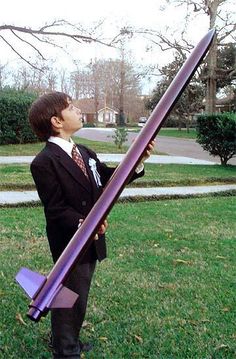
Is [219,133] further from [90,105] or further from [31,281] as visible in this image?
[90,105]

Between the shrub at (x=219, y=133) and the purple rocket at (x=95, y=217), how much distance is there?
42.5 feet

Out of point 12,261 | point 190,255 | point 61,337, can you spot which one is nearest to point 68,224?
point 61,337

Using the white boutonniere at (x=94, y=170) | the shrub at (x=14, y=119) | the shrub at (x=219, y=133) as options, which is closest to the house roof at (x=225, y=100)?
the shrub at (x=14, y=119)

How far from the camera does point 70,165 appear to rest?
7.81 feet

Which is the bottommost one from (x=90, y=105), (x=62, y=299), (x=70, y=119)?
(x=62, y=299)

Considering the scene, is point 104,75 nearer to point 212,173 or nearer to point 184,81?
point 212,173

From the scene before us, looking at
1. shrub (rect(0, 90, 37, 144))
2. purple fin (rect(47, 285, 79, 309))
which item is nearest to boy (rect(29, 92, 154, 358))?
purple fin (rect(47, 285, 79, 309))

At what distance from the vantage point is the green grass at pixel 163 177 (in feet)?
31.5

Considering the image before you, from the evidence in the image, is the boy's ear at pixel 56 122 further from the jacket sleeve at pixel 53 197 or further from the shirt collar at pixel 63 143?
the jacket sleeve at pixel 53 197

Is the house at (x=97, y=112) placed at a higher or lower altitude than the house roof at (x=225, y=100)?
lower

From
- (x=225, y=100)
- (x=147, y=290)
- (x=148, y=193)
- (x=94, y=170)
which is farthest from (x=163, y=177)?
(x=225, y=100)

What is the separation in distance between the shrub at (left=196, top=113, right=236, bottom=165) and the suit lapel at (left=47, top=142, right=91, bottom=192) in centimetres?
1219

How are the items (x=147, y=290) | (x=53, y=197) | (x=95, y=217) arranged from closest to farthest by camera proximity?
(x=95, y=217), (x=53, y=197), (x=147, y=290)

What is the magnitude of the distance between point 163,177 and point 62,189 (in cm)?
870
